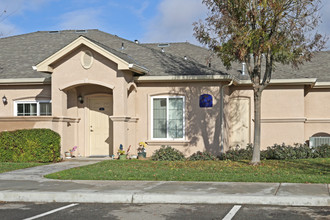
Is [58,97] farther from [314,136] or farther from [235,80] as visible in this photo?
[314,136]

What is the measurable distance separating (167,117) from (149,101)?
0.94m

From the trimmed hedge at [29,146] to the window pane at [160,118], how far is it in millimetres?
3828

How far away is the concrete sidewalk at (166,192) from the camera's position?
874cm

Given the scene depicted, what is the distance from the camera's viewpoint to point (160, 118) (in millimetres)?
17656

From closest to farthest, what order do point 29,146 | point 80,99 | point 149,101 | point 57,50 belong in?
point 29,146, point 149,101, point 80,99, point 57,50

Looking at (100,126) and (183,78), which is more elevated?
(183,78)

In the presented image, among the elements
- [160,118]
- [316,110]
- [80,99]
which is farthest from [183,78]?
[316,110]

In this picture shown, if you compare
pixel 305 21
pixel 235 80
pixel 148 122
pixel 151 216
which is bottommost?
Result: pixel 151 216

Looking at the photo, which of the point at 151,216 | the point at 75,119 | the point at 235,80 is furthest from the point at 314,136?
the point at 151,216

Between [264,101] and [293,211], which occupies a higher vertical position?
[264,101]

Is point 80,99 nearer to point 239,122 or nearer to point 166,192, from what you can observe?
point 239,122

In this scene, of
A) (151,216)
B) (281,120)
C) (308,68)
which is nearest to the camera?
(151,216)

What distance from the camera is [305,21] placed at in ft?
44.0

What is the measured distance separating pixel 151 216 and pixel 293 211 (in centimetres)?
249
